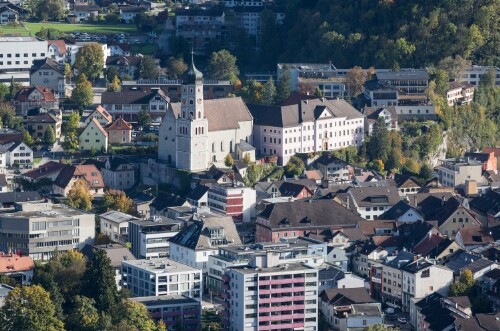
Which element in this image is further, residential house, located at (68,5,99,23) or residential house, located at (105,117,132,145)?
residential house, located at (68,5,99,23)

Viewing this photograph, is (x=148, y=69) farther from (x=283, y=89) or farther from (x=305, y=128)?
(x=305, y=128)

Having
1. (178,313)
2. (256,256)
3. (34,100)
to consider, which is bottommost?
(178,313)

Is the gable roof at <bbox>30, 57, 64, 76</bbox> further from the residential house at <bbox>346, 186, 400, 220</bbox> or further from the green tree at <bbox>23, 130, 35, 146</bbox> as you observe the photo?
the residential house at <bbox>346, 186, 400, 220</bbox>

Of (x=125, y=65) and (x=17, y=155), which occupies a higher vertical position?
(x=125, y=65)

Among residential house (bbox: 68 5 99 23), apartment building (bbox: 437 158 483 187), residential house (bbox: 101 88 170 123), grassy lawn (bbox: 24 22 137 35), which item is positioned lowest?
apartment building (bbox: 437 158 483 187)

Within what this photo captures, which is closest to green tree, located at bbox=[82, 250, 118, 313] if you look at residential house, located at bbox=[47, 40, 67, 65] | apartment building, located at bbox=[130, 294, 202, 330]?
apartment building, located at bbox=[130, 294, 202, 330]

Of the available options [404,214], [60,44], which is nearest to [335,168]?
[404,214]
